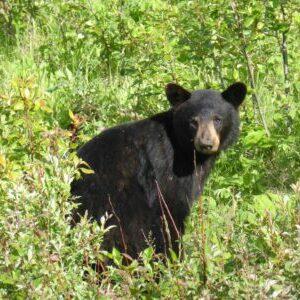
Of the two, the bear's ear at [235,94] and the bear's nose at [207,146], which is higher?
the bear's ear at [235,94]

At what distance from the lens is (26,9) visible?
10094mm

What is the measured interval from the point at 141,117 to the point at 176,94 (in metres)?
1.24

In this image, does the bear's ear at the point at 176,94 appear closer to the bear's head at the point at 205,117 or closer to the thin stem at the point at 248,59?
the bear's head at the point at 205,117

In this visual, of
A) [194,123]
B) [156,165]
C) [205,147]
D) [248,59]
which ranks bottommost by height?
[156,165]

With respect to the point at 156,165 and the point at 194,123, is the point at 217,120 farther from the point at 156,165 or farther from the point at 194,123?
the point at 156,165

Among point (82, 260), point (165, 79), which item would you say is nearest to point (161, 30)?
point (165, 79)

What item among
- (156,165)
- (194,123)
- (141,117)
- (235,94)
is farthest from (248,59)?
(156,165)

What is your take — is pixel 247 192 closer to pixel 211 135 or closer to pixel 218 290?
pixel 211 135

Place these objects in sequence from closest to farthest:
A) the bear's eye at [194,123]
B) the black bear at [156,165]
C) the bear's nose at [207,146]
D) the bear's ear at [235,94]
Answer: the black bear at [156,165], the bear's nose at [207,146], the bear's eye at [194,123], the bear's ear at [235,94]

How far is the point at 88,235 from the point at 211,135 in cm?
244

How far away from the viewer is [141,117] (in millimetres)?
8023

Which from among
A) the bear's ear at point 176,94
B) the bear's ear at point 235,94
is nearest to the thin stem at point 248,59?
the bear's ear at point 235,94

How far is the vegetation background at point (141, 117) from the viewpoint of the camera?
4113 millimetres

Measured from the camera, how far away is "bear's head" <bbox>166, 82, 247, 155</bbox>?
6.58 metres
